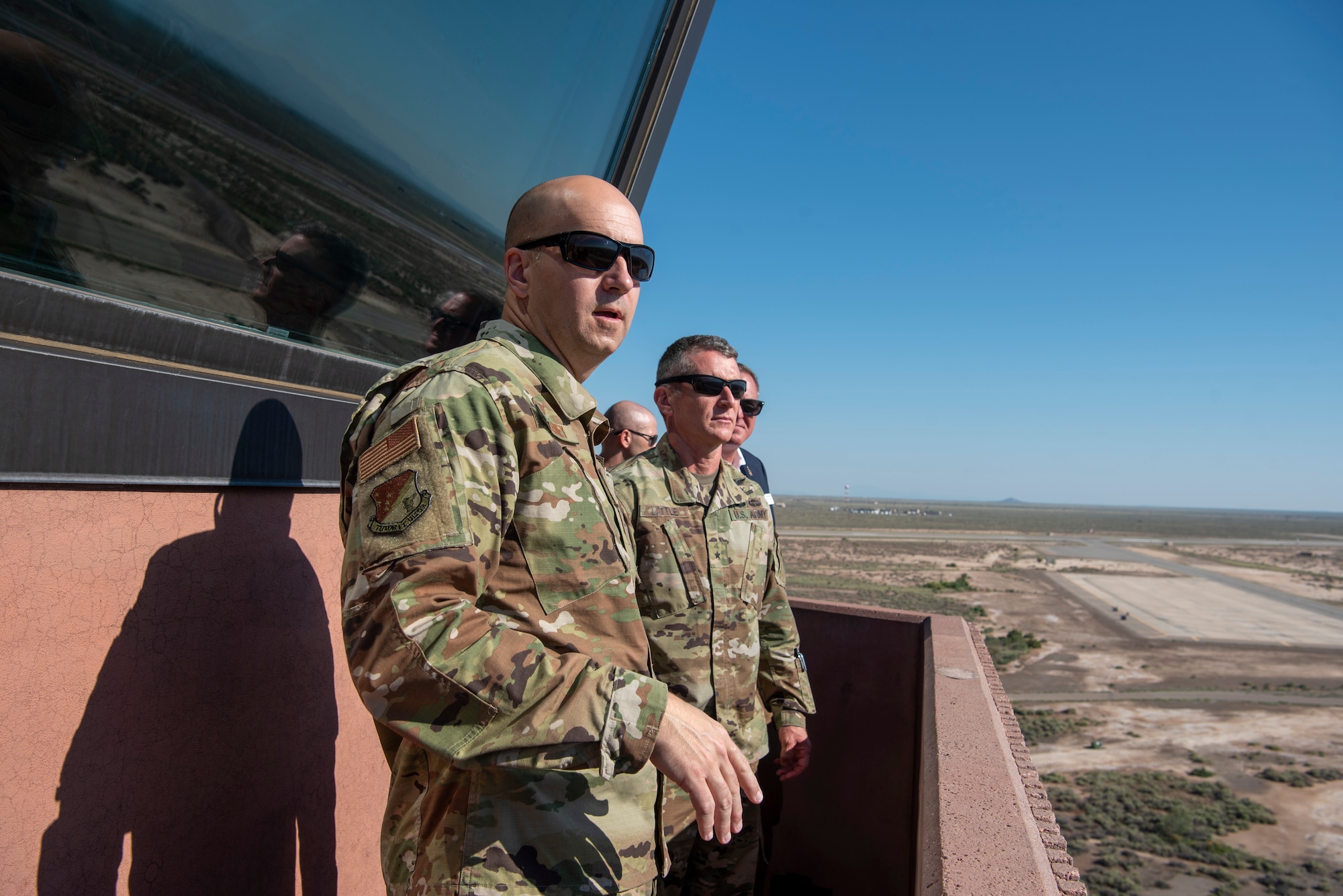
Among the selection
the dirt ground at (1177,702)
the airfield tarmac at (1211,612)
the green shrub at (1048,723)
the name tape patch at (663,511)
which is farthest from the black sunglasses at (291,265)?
the airfield tarmac at (1211,612)

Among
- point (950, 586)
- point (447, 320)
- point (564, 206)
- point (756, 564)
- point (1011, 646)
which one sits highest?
point (447, 320)

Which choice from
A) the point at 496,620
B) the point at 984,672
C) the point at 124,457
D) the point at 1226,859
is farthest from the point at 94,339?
the point at 1226,859

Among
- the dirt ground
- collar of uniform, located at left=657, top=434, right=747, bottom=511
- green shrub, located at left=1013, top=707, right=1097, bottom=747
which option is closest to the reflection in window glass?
collar of uniform, located at left=657, top=434, right=747, bottom=511

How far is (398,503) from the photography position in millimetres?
1132

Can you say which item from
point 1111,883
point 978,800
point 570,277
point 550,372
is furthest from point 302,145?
point 1111,883

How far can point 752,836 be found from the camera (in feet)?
8.88

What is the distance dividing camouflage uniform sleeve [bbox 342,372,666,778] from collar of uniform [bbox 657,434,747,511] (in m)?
1.59

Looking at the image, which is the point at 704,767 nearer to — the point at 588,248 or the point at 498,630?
the point at 498,630

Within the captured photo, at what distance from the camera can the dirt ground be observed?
11.3m

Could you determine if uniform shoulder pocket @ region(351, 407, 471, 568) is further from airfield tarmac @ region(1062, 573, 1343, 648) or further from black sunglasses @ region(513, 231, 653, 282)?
airfield tarmac @ region(1062, 573, 1343, 648)

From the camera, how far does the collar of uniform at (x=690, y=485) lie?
9.04ft

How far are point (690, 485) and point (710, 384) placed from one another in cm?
38

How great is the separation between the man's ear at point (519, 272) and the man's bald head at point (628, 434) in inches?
106

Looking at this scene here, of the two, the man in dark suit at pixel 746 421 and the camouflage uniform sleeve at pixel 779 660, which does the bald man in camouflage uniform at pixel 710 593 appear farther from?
the man in dark suit at pixel 746 421
